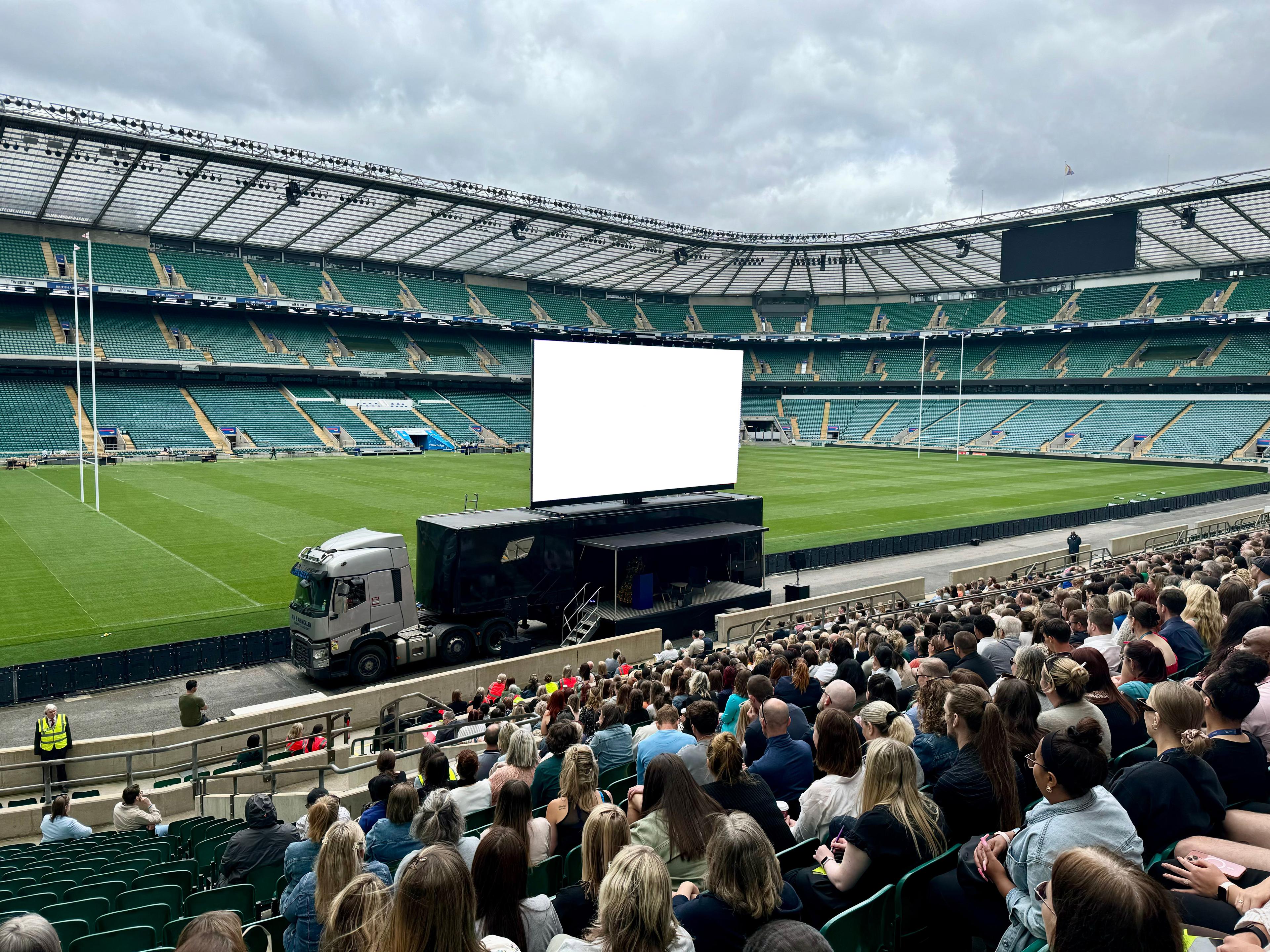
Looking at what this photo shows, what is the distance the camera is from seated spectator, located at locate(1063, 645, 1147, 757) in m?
6.02

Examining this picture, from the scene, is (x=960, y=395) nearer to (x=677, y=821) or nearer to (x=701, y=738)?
(x=701, y=738)

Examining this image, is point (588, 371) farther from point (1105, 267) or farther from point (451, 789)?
point (1105, 267)

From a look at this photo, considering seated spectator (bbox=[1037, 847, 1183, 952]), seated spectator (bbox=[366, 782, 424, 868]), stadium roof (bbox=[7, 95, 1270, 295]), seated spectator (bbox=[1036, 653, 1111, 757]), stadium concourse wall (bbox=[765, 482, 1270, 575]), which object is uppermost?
stadium roof (bbox=[7, 95, 1270, 295])

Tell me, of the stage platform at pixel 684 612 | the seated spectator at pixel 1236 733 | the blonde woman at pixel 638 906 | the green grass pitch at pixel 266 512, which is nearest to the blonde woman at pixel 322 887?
the blonde woman at pixel 638 906

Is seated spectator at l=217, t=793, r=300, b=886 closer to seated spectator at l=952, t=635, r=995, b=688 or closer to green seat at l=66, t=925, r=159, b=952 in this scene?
green seat at l=66, t=925, r=159, b=952

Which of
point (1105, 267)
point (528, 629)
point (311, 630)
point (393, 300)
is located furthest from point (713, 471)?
point (393, 300)

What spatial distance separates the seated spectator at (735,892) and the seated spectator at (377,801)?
341 cm

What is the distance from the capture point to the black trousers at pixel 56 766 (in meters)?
11.8

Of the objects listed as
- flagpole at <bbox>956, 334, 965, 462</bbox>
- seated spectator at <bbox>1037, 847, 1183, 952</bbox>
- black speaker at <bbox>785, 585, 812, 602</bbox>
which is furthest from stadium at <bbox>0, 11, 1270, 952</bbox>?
flagpole at <bbox>956, 334, 965, 462</bbox>

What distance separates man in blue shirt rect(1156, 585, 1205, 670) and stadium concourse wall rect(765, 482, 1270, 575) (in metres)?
16.7

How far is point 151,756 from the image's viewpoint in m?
12.7

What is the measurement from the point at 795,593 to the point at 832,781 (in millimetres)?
Result: 17389

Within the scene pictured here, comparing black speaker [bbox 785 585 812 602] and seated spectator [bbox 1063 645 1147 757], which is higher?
seated spectator [bbox 1063 645 1147 757]

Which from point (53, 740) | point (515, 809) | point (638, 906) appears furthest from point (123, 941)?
point (53, 740)
